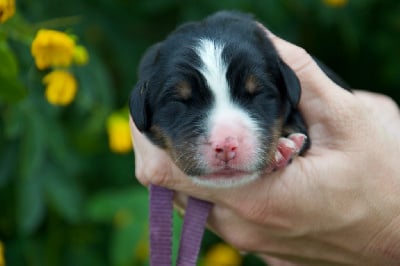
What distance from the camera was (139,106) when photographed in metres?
2.93

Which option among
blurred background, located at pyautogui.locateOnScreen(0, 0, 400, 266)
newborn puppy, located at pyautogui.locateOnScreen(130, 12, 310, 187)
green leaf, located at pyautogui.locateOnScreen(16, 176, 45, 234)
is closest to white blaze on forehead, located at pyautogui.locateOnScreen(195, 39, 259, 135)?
newborn puppy, located at pyautogui.locateOnScreen(130, 12, 310, 187)

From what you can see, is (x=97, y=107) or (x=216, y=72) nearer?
(x=216, y=72)

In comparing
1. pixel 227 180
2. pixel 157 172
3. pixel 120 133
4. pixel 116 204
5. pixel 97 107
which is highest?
→ pixel 227 180

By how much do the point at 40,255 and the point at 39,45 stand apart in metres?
1.84

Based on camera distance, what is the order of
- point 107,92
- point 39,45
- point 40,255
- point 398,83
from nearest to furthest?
point 39,45 → point 107,92 → point 40,255 → point 398,83

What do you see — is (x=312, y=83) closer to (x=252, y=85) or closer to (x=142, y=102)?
(x=252, y=85)

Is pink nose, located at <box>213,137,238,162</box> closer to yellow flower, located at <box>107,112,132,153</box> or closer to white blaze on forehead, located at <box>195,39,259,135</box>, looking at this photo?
white blaze on forehead, located at <box>195,39,259,135</box>

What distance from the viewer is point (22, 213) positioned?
410 cm

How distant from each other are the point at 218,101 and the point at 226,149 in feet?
0.60

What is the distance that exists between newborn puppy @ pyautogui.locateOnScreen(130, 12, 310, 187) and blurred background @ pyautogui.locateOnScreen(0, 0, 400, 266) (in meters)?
0.49

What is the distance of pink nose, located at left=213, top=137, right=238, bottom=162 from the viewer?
106 inches

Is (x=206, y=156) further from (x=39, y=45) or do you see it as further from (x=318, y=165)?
(x=39, y=45)

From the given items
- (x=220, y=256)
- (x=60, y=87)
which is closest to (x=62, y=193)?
(x=60, y=87)

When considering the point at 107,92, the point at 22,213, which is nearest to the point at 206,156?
the point at 107,92
